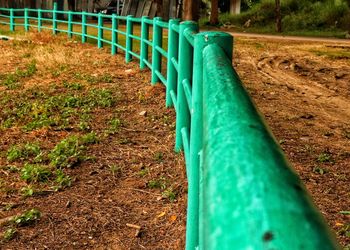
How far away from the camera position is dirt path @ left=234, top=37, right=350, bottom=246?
4418mm

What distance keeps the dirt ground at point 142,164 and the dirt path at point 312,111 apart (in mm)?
14

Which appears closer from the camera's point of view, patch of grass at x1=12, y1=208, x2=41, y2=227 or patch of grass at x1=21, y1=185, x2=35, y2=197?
patch of grass at x1=12, y1=208, x2=41, y2=227

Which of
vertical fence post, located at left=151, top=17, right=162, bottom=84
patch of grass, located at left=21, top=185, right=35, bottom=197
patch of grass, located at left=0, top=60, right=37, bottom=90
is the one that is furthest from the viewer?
patch of grass, located at left=0, top=60, right=37, bottom=90

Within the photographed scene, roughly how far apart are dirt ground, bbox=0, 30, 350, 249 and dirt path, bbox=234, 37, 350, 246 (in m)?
0.01

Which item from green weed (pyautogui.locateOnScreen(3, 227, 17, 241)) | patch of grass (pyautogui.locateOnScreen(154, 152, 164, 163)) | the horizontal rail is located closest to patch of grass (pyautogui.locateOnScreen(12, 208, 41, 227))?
green weed (pyautogui.locateOnScreen(3, 227, 17, 241))

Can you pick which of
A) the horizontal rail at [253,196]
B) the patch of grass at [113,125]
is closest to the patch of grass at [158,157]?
the patch of grass at [113,125]

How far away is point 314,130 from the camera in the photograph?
6.24 meters

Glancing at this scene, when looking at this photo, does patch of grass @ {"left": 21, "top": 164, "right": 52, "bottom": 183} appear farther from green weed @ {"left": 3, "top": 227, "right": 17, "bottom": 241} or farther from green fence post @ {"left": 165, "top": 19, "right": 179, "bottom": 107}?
green fence post @ {"left": 165, "top": 19, "right": 179, "bottom": 107}

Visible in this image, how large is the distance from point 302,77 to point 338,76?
701mm

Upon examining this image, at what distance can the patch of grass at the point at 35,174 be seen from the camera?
4.64 meters

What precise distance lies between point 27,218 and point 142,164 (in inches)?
57.3

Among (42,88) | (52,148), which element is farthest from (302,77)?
(52,148)

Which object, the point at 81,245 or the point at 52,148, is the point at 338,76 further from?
the point at 81,245

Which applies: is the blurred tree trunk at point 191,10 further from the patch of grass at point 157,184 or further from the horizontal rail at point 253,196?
the horizontal rail at point 253,196
